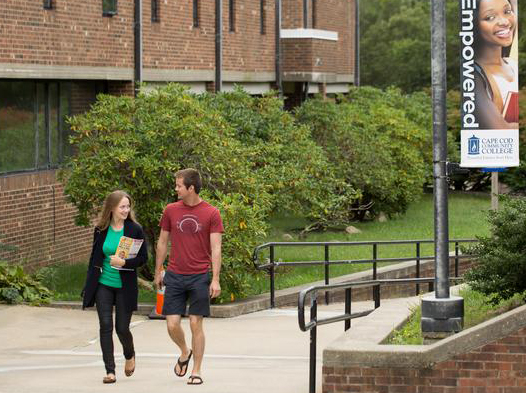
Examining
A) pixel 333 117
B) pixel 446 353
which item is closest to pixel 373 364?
pixel 446 353

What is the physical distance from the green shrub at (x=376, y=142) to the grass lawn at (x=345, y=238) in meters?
0.86

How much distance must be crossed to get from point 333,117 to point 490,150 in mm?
20079

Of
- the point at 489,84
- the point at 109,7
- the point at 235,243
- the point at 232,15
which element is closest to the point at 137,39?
the point at 109,7

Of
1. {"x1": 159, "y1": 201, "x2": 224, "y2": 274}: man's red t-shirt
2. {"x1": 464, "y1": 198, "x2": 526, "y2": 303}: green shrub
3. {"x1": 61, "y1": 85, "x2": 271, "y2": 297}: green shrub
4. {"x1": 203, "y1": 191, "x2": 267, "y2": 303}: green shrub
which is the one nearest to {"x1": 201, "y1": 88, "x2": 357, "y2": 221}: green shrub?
{"x1": 61, "y1": 85, "x2": 271, "y2": 297}: green shrub

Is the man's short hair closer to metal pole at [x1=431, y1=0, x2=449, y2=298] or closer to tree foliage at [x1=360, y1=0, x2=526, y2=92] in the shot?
metal pole at [x1=431, y1=0, x2=449, y2=298]

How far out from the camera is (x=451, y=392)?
34.3ft

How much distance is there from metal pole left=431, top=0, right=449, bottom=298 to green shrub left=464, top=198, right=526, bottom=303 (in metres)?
0.93

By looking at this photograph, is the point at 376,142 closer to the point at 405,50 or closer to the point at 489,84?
the point at 489,84

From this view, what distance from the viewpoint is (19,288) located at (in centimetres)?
1830

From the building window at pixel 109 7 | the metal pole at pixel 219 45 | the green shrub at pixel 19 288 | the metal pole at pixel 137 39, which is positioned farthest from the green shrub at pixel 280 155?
the green shrub at pixel 19 288

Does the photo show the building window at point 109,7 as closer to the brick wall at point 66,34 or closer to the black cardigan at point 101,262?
the brick wall at point 66,34

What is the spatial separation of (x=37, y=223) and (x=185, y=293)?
12302mm

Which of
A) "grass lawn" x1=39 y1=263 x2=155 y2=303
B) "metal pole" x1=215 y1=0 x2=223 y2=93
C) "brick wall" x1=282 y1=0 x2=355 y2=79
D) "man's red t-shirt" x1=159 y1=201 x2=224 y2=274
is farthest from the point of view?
"brick wall" x1=282 y1=0 x2=355 y2=79

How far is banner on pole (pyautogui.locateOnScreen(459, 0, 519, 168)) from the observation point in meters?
12.1
